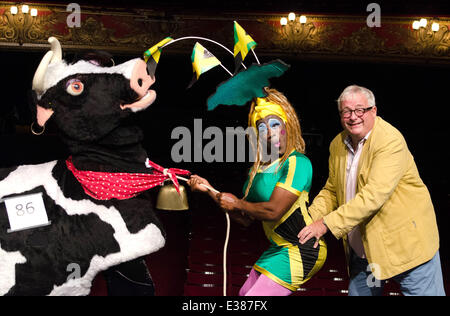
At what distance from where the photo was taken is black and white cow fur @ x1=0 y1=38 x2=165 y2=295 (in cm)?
162

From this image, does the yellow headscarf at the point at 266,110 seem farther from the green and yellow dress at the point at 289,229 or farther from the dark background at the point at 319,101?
the dark background at the point at 319,101

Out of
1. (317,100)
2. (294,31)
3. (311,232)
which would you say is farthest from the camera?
(317,100)

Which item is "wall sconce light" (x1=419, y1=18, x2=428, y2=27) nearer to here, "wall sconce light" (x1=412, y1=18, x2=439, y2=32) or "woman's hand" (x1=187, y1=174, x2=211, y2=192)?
"wall sconce light" (x1=412, y1=18, x2=439, y2=32)

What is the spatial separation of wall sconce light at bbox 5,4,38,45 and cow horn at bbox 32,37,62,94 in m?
5.04

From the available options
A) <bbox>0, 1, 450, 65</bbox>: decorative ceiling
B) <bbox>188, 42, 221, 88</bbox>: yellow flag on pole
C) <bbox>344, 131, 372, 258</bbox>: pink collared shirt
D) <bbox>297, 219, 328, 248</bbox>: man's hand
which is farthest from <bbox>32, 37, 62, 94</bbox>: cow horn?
<bbox>0, 1, 450, 65</bbox>: decorative ceiling

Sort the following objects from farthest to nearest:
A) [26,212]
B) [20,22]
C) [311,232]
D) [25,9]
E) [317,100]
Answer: [317,100] → [20,22] → [25,9] → [311,232] → [26,212]

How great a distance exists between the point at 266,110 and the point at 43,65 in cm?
87

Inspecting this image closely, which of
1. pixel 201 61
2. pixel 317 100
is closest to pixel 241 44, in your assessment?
pixel 201 61

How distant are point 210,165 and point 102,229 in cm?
560

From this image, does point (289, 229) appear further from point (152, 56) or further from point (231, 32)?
point (231, 32)

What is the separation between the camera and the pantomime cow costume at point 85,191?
163cm

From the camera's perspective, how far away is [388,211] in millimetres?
1841
